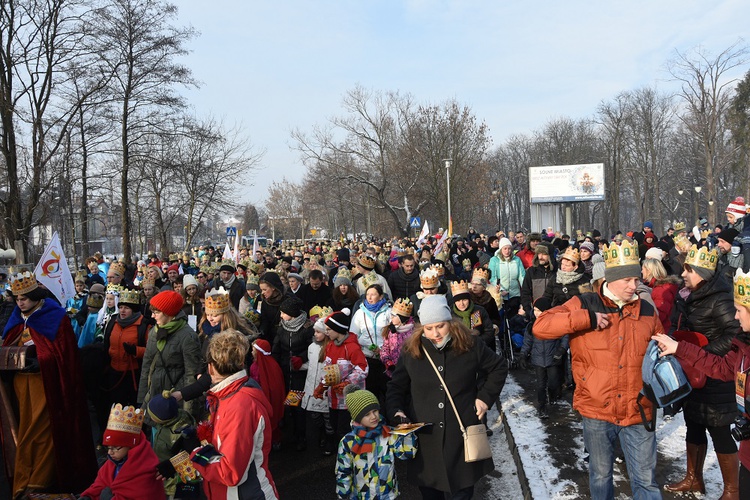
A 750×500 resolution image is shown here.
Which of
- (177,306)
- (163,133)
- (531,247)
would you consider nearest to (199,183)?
(163,133)

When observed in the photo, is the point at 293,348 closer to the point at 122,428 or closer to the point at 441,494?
the point at 122,428

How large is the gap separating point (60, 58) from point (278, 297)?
15.4 m

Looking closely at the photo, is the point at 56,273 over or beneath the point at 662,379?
over

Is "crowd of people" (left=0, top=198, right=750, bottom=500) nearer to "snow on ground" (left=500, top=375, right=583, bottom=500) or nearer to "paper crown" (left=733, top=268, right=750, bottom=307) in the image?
"paper crown" (left=733, top=268, right=750, bottom=307)

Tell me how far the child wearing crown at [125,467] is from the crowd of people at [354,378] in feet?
0.04

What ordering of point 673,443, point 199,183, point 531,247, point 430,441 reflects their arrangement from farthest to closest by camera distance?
point 199,183, point 531,247, point 673,443, point 430,441

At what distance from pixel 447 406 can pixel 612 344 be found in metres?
1.14

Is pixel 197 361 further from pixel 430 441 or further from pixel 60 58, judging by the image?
pixel 60 58

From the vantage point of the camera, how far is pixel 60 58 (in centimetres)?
1853

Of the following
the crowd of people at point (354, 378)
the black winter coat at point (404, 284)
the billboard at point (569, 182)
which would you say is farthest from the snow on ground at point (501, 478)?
the billboard at point (569, 182)

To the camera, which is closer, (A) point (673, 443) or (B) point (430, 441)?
(B) point (430, 441)

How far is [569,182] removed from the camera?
46250 millimetres

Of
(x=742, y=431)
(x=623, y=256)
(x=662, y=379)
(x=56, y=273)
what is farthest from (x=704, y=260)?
(x=56, y=273)

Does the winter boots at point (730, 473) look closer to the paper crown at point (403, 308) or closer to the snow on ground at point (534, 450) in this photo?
the snow on ground at point (534, 450)
